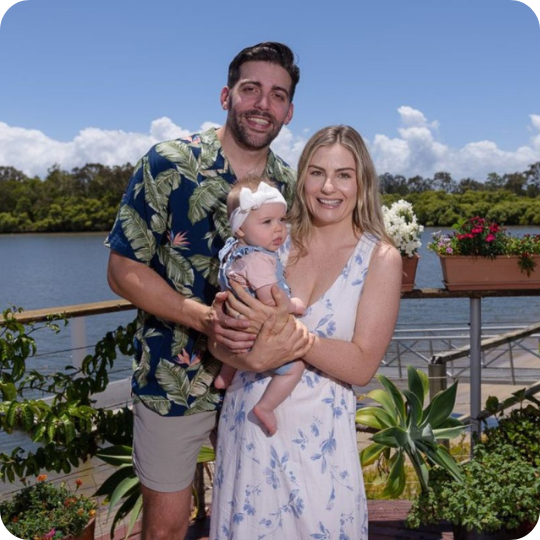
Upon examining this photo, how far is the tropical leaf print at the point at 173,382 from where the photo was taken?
1.96 meters

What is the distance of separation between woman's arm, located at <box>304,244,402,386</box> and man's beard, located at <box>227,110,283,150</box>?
49 cm

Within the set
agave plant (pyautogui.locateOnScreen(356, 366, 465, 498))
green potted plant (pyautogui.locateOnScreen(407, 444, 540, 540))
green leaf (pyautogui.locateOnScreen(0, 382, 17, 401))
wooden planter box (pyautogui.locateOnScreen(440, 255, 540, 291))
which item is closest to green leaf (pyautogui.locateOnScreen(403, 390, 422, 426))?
agave plant (pyautogui.locateOnScreen(356, 366, 465, 498))

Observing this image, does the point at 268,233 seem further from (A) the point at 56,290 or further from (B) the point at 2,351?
(A) the point at 56,290

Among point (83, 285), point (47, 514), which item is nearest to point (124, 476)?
point (47, 514)

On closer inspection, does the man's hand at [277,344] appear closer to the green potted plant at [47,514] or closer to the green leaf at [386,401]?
the green leaf at [386,401]

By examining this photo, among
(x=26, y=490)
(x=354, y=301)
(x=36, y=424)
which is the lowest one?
(x=26, y=490)

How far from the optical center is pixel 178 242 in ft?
6.36

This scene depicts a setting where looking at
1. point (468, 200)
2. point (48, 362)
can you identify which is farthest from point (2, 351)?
point (48, 362)

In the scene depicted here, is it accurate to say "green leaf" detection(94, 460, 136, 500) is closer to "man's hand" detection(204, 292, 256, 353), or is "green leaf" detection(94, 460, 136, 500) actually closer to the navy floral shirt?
the navy floral shirt

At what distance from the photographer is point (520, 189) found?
41.1ft

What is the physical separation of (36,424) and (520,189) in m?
11.4

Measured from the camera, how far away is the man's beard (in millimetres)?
1954

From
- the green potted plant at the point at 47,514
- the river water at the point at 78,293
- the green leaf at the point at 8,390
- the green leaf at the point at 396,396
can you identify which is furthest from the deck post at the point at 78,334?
the green leaf at the point at 396,396

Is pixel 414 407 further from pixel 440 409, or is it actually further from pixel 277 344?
pixel 277 344
